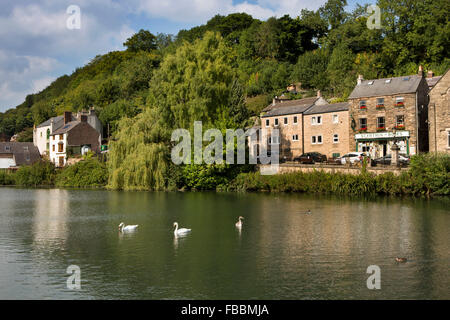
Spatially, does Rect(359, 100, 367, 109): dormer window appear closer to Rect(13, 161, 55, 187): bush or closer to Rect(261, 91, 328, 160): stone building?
Rect(261, 91, 328, 160): stone building

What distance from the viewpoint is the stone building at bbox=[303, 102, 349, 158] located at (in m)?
60.0

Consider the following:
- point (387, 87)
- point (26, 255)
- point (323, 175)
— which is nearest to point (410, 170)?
point (323, 175)

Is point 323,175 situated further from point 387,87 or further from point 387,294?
point 387,294

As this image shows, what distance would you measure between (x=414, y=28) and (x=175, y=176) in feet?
145

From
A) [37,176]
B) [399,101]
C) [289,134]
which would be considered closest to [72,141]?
[37,176]

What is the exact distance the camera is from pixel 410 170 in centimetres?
4506

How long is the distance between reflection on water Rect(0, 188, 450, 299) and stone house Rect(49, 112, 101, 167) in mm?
49148

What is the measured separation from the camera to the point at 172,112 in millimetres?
55844

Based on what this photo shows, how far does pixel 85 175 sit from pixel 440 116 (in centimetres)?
4867

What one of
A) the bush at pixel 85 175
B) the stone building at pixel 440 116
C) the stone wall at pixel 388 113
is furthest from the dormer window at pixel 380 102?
the bush at pixel 85 175

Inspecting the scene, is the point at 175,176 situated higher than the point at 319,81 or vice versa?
the point at 319,81

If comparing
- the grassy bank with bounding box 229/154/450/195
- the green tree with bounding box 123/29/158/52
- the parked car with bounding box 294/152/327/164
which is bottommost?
the grassy bank with bounding box 229/154/450/195

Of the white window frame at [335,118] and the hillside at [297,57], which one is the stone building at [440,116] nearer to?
the white window frame at [335,118]

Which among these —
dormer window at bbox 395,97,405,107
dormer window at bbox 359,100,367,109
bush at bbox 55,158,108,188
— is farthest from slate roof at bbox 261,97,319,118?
bush at bbox 55,158,108,188
